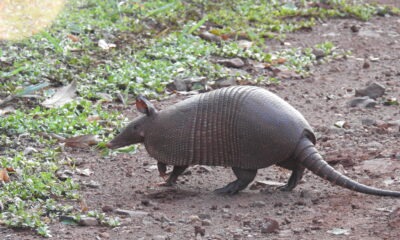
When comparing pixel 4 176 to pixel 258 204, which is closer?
pixel 258 204

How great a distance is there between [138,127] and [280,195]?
47.2 inches

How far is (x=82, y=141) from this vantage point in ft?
23.3

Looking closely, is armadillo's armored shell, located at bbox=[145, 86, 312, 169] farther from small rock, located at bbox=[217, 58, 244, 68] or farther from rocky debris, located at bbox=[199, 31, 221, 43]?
rocky debris, located at bbox=[199, 31, 221, 43]

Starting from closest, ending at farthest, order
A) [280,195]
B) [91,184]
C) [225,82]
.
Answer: [280,195], [91,184], [225,82]

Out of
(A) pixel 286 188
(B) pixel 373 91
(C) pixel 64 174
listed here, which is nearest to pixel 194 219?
(A) pixel 286 188

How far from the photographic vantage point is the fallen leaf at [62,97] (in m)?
7.94

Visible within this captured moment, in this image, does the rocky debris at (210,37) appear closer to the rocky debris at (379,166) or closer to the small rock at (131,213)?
the rocky debris at (379,166)

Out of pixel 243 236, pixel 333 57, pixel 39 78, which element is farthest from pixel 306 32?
pixel 243 236

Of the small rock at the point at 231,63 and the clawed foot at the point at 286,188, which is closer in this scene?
the clawed foot at the point at 286,188

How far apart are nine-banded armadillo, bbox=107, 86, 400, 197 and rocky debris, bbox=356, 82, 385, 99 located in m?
2.67

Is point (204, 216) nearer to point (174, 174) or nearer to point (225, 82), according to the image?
point (174, 174)

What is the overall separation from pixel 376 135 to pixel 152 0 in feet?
15.3

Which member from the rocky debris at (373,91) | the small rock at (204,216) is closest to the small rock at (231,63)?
the rocky debris at (373,91)

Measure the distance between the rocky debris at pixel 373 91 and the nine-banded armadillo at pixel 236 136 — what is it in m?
2.67
